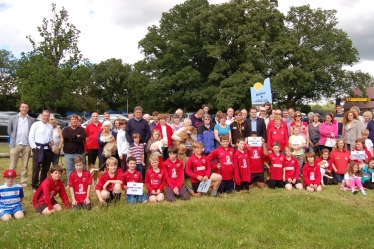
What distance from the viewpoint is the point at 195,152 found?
787 cm

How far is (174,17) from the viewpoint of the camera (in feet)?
129

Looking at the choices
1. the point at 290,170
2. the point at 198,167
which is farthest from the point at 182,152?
the point at 290,170

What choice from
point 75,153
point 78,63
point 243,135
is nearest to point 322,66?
point 78,63

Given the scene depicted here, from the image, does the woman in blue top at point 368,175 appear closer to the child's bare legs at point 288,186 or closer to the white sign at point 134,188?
the child's bare legs at point 288,186

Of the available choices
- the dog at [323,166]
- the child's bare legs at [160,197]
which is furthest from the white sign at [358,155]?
the child's bare legs at [160,197]

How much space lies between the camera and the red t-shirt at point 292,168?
8.58m

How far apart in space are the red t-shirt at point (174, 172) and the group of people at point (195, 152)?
0.9 inches

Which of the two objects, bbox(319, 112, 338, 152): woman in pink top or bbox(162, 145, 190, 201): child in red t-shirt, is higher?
bbox(319, 112, 338, 152): woman in pink top

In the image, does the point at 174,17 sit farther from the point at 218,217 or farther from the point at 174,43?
the point at 218,217

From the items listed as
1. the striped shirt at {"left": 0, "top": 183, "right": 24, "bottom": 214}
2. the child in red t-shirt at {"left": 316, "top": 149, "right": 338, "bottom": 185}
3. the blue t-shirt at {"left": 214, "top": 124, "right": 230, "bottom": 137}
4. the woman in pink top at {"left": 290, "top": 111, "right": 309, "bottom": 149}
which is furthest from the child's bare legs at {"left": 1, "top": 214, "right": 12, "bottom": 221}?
the woman in pink top at {"left": 290, "top": 111, "right": 309, "bottom": 149}

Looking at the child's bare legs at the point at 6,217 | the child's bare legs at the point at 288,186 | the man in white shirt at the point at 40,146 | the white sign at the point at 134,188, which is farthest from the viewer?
the child's bare legs at the point at 288,186

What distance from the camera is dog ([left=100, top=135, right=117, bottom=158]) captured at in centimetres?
836

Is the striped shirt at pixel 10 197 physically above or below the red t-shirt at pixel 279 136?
below

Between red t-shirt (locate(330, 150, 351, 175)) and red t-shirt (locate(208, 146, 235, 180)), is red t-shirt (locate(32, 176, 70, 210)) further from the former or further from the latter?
red t-shirt (locate(330, 150, 351, 175))
